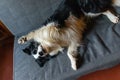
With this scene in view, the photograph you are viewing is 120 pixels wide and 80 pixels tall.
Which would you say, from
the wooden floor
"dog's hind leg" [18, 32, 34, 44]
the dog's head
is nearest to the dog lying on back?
the dog's head

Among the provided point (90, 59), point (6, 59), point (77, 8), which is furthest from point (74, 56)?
point (6, 59)

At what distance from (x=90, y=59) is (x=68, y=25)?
0.32 metres

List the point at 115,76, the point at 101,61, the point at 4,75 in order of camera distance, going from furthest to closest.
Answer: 1. the point at 4,75
2. the point at 115,76
3. the point at 101,61

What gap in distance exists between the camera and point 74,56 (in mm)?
1312

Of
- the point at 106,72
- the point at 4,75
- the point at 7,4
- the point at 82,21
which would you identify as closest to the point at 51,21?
the point at 82,21

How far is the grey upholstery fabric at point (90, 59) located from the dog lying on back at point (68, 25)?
0.06 m

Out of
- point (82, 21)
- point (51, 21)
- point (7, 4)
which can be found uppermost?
point (7, 4)

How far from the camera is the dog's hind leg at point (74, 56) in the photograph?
1.27 m

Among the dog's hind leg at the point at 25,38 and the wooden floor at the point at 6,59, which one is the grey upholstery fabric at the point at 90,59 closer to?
the dog's hind leg at the point at 25,38

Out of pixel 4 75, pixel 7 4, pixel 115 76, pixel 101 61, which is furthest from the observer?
pixel 4 75

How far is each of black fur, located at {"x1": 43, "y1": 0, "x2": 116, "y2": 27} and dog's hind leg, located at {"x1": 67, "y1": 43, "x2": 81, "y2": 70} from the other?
0.18 m

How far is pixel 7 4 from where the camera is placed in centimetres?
150

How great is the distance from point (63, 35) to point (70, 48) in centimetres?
11

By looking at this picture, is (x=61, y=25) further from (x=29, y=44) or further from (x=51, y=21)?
(x=29, y=44)
